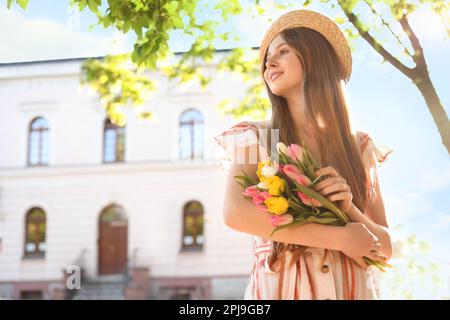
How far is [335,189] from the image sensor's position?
1.37 m

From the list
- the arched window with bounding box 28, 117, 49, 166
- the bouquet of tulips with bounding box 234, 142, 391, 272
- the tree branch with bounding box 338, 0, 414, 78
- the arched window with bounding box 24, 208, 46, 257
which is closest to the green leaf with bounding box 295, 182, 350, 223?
the bouquet of tulips with bounding box 234, 142, 391, 272

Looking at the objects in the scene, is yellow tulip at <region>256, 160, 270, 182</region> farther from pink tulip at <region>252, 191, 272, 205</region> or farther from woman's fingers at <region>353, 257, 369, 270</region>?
woman's fingers at <region>353, 257, 369, 270</region>

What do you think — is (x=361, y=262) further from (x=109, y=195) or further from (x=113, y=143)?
(x=113, y=143)

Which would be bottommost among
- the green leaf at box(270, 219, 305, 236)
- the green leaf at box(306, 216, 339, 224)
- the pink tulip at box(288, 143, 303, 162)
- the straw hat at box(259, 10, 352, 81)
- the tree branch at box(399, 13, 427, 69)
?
the green leaf at box(270, 219, 305, 236)

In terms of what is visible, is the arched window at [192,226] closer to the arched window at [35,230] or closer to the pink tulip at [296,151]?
the arched window at [35,230]

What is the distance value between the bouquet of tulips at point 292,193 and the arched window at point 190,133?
1432 cm

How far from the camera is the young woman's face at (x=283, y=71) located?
152 centimetres

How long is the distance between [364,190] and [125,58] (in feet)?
20.7

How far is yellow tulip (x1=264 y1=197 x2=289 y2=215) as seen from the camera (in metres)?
1.34

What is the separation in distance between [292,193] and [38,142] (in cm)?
1672

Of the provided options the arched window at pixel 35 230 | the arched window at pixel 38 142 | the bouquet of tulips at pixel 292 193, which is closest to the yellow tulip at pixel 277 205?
the bouquet of tulips at pixel 292 193

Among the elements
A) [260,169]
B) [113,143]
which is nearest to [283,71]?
[260,169]

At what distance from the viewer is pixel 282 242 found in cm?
139

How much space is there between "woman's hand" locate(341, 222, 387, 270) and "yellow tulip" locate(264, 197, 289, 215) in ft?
0.44
